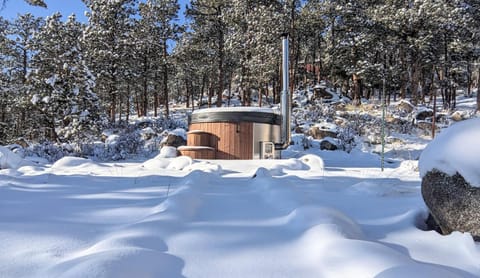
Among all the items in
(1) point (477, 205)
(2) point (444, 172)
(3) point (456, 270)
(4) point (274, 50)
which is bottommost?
(3) point (456, 270)

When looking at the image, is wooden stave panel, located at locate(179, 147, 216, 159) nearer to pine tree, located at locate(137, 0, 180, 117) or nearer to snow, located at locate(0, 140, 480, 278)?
snow, located at locate(0, 140, 480, 278)

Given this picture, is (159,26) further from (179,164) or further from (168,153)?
(179,164)

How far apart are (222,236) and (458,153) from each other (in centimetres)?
150

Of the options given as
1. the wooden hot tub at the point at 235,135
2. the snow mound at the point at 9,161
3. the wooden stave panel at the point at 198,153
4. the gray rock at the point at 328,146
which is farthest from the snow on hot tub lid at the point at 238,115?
the snow mound at the point at 9,161

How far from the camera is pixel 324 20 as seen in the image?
18.5 m

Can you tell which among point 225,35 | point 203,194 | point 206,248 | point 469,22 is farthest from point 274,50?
point 206,248

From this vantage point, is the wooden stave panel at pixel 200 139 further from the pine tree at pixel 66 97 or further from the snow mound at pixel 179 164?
the pine tree at pixel 66 97

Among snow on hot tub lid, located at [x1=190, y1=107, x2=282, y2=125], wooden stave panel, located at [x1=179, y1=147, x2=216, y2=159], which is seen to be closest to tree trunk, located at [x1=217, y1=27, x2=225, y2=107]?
snow on hot tub lid, located at [x1=190, y1=107, x2=282, y2=125]

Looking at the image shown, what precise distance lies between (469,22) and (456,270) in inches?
694

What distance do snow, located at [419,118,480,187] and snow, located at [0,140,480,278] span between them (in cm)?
2

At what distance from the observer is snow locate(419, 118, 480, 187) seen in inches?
70.4

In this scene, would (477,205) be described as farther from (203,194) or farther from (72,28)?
(72,28)

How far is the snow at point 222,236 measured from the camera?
1189mm

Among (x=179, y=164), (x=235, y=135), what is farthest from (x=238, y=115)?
(x=179, y=164)
